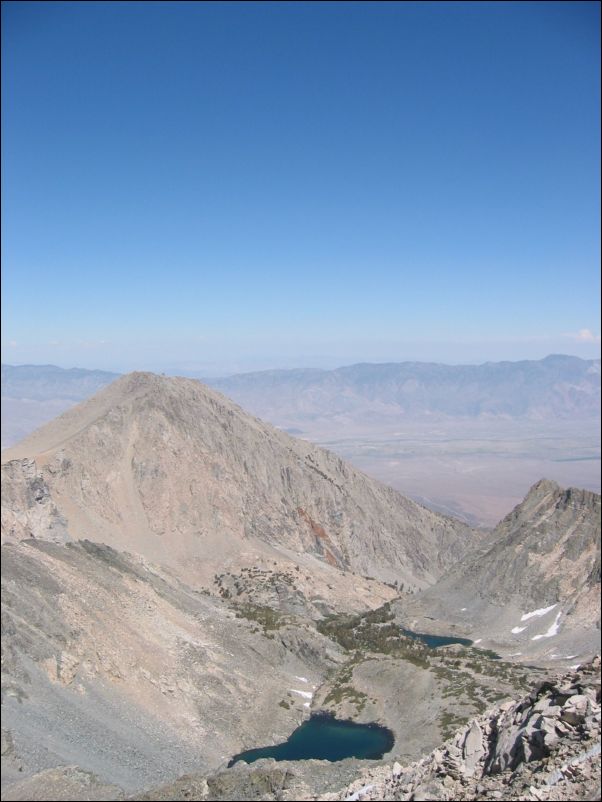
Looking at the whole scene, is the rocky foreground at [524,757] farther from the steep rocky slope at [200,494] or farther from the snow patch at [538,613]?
the snow patch at [538,613]

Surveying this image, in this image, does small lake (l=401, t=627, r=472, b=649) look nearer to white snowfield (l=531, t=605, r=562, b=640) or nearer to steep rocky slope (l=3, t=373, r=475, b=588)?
white snowfield (l=531, t=605, r=562, b=640)

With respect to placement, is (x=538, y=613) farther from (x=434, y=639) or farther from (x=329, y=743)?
(x=329, y=743)

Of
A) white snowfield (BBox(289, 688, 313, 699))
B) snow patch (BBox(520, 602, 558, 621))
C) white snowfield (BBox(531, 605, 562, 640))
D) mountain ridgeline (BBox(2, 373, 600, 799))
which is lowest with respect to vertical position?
white snowfield (BBox(531, 605, 562, 640))

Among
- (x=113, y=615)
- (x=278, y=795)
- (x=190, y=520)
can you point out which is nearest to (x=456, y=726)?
(x=278, y=795)

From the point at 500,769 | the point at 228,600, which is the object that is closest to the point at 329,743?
the point at 500,769

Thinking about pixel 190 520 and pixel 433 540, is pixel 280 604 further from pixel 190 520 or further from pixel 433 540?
pixel 433 540

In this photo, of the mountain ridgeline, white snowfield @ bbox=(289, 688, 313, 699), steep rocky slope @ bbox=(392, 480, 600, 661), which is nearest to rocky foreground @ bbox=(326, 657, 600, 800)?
the mountain ridgeline
